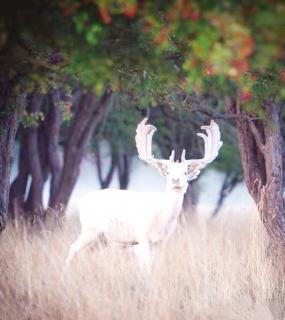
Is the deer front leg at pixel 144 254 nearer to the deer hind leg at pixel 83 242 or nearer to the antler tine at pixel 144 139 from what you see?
the deer hind leg at pixel 83 242

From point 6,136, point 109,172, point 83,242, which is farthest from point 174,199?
point 109,172

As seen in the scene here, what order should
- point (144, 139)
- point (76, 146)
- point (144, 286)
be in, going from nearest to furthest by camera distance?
point (144, 286) → point (144, 139) → point (76, 146)

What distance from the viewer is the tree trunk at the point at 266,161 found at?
777cm

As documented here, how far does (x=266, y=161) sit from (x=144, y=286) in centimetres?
226

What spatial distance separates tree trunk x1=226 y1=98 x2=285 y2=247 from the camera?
306 inches

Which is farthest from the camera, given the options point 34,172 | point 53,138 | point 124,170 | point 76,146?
point 124,170

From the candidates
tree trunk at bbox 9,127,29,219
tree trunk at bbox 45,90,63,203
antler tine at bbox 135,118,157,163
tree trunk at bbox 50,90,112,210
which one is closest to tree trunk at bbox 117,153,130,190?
tree trunk at bbox 9,127,29,219

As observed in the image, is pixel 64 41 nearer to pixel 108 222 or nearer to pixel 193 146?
pixel 108 222

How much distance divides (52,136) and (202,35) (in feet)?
32.5

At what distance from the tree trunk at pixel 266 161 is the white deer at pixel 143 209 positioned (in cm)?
77

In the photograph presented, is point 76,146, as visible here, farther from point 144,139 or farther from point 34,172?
point 144,139

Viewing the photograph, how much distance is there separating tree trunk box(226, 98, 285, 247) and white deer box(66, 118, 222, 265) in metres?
0.77

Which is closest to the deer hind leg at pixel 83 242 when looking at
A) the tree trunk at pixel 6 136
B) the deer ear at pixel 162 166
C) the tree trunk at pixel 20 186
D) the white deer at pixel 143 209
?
the white deer at pixel 143 209

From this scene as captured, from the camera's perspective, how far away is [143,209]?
7.11 metres
